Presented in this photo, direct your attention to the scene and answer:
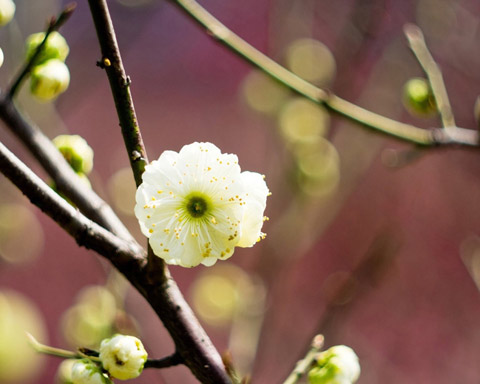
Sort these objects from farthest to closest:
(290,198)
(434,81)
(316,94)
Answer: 1. (290,198)
2. (434,81)
3. (316,94)

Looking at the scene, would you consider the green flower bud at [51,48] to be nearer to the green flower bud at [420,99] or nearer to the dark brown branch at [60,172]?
the dark brown branch at [60,172]

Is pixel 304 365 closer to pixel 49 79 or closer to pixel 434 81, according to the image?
pixel 49 79

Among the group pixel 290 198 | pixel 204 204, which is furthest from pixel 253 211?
pixel 290 198

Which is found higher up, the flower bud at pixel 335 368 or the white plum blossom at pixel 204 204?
the white plum blossom at pixel 204 204

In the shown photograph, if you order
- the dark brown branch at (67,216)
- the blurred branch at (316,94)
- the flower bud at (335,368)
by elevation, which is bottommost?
the flower bud at (335,368)

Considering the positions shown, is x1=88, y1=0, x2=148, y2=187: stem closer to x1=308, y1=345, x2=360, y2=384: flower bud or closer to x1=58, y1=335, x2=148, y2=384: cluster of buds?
x1=58, y1=335, x2=148, y2=384: cluster of buds

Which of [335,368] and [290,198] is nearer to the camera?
[335,368]

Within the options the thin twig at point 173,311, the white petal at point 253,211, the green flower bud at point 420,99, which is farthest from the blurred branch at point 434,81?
the thin twig at point 173,311
